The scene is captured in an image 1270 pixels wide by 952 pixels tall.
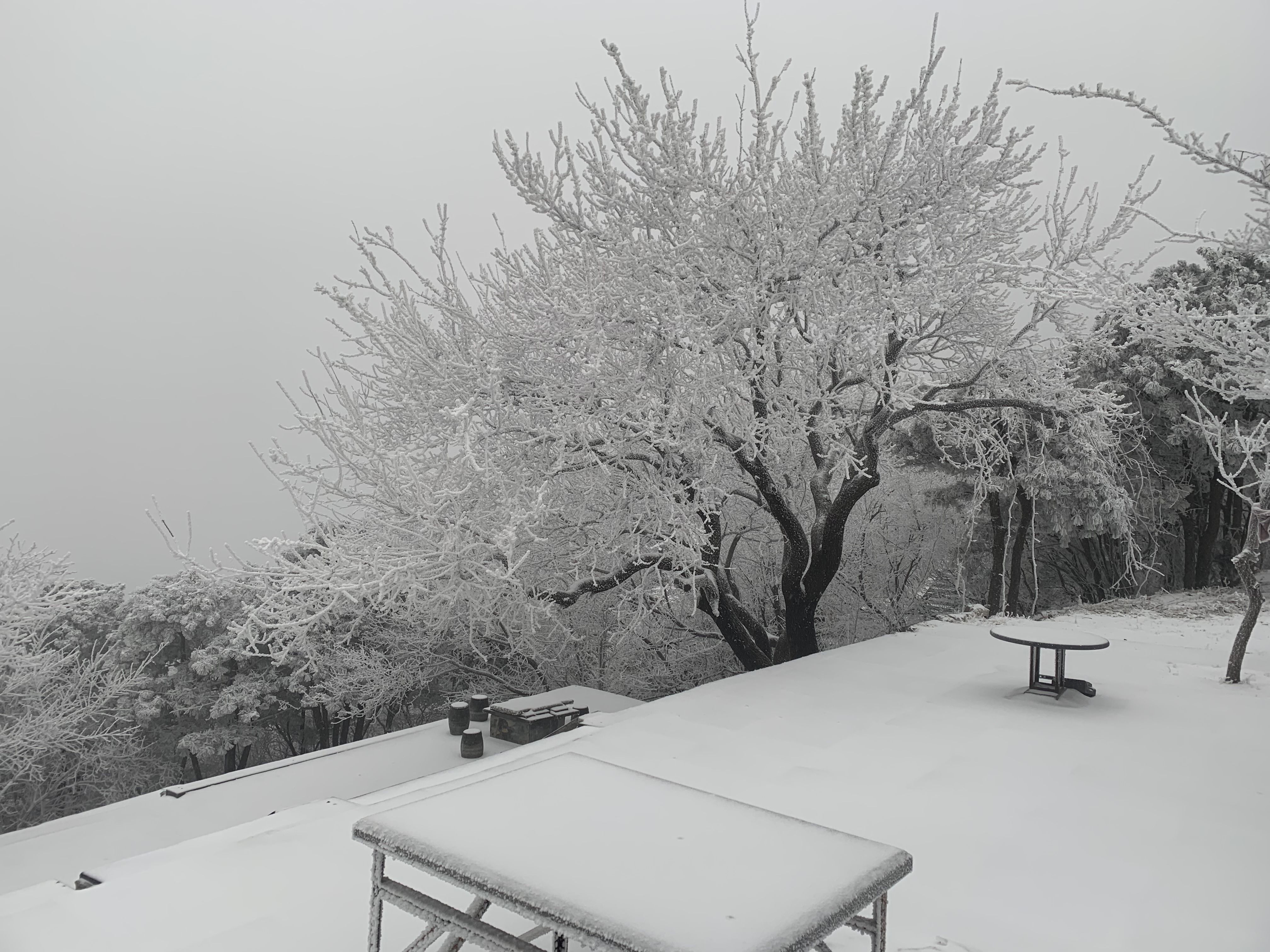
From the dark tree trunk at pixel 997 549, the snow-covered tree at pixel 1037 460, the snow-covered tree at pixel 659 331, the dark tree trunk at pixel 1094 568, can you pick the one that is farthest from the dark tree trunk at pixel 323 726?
the dark tree trunk at pixel 1094 568

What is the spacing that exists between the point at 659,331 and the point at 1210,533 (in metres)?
12.8

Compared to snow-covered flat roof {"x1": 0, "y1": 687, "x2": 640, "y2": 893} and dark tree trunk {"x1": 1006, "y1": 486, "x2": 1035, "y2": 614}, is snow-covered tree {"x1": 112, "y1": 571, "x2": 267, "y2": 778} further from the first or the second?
dark tree trunk {"x1": 1006, "y1": 486, "x2": 1035, "y2": 614}

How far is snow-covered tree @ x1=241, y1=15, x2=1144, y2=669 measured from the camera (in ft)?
20.5

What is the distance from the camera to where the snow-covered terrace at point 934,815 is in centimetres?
A: 252

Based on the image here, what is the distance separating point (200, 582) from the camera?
1401cm

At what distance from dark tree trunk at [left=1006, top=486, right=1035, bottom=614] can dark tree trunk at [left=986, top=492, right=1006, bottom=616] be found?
175 millimetres

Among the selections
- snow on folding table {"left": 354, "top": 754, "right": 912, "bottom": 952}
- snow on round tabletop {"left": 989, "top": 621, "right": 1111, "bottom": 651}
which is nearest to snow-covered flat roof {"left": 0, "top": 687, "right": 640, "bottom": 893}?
snow on round tabletop {"left": 989, "top": 621, "right": 1111, "bottom": 651}

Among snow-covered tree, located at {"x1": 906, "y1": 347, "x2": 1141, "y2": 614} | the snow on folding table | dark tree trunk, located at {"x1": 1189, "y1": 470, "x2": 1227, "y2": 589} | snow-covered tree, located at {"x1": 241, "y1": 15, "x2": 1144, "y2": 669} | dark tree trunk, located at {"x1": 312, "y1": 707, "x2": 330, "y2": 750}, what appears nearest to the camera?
the snow on folding table

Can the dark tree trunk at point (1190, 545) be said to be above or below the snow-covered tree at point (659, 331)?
below

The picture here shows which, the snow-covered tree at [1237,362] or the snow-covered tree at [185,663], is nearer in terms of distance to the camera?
the snow-covered tree at [1237,362]

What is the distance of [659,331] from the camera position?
659 centimetres

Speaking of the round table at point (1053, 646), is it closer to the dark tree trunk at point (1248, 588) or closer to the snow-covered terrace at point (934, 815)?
the snow-covered terrace at point (934, 815)

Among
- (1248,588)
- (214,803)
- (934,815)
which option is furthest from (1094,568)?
(214,803)

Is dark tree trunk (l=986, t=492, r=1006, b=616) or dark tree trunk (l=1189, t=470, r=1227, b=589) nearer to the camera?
dark tree trunk (l=986, t=492, r=1006, b=616)
